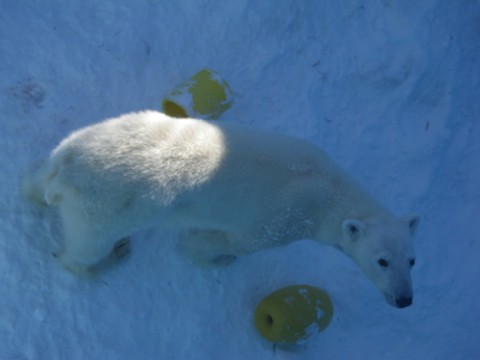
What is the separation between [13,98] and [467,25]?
4.83 m

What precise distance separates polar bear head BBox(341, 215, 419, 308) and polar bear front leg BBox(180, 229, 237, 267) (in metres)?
0.96

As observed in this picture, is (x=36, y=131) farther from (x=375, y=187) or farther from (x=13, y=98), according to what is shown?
(x=375, y=187)

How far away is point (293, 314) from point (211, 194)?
48.1 inches

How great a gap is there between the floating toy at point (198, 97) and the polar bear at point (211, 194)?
0.71 m

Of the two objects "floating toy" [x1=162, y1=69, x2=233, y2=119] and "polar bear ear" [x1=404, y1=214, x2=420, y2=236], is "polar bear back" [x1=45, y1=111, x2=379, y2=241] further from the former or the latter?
"floating toy" [x1=162, y1=69, x2=233, y2=119]

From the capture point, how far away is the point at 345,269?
14.9 ft

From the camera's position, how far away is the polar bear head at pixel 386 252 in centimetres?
335

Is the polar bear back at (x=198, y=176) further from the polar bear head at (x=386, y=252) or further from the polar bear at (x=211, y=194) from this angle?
the polar bear head at (x=386, y=252)

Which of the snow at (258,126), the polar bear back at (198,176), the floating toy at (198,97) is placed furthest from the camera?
the floating toy at (198,97)

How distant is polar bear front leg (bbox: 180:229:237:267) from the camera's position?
151 inches

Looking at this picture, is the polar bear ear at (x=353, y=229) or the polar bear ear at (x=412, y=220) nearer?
the polar bear ear at (x=353, y=229)

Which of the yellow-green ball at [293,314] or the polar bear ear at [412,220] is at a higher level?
the polar bear ear at [412,220]

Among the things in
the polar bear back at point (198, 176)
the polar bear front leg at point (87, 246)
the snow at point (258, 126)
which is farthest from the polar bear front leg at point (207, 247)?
the polar bear front leg at point (87, 246)

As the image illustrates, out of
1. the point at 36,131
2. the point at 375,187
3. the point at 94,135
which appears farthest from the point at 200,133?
the point at 375,187
